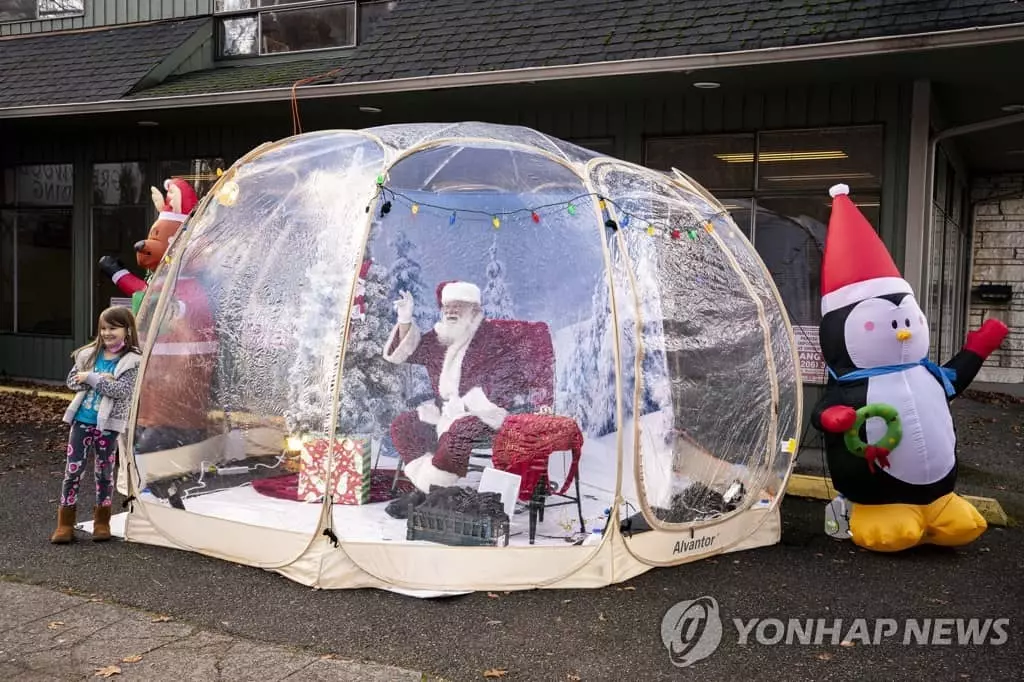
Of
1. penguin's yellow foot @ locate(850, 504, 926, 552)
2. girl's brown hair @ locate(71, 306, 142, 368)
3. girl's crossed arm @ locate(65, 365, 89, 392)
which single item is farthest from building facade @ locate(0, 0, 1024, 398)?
girl's crossed arm @ locate(65, 365, 89, 392)

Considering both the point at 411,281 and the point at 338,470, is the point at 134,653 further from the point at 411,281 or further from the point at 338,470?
the point at 411,281

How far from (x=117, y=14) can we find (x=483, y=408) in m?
9.95

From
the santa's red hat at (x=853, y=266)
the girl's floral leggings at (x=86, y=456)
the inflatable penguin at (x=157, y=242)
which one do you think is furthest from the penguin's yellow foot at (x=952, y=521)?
the inflatable penguin at (x=157, y=242)

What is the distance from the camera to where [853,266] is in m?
5.57

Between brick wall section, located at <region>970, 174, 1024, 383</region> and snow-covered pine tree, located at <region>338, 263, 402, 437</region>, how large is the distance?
12.1 meters

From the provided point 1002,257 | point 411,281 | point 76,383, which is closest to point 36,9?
point 76,383

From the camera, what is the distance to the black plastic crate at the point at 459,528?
489 centimetres

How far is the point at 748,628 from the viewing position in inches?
179

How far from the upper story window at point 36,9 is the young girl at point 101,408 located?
8.77 m

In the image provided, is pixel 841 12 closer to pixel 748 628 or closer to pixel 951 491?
pixel 951 491

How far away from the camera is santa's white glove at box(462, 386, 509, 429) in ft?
16.2

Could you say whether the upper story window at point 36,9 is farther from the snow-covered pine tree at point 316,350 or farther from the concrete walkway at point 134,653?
the concrete walkway at point 134,653

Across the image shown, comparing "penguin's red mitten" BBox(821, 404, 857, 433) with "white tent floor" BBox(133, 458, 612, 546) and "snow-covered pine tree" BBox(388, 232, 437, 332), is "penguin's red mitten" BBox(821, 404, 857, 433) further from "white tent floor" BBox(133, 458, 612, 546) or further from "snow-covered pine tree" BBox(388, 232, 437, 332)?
"snow-covered pine tree" BBox(388, 232, 437, 332)

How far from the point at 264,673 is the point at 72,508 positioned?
2.40 m
